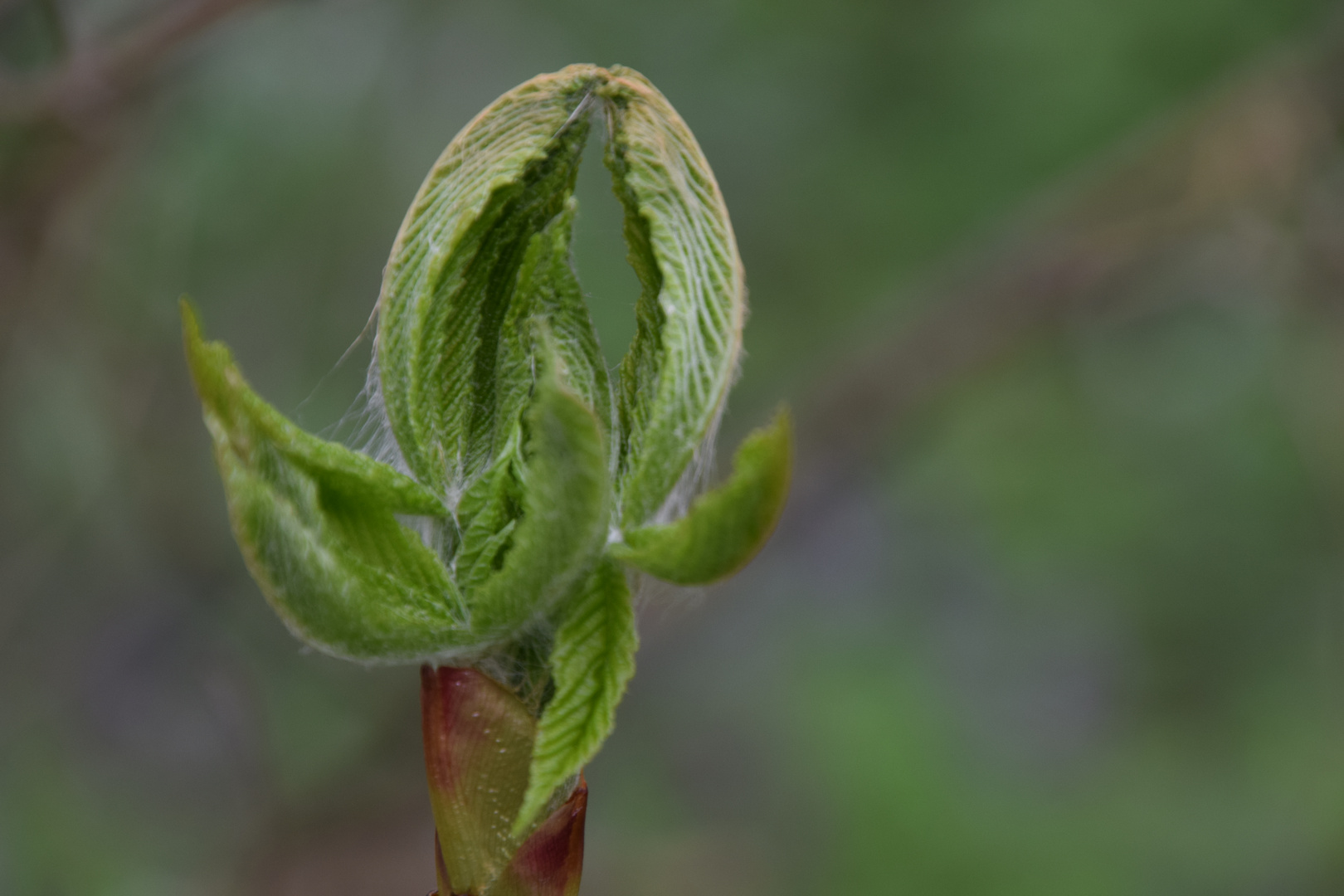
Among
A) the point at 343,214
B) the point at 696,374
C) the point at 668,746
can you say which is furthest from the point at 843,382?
the point at 696,374

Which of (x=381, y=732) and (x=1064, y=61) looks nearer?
(x=381, y=732)

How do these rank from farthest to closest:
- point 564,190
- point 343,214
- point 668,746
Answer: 1. point 668,746
2. point 343,214
3. point 564,190

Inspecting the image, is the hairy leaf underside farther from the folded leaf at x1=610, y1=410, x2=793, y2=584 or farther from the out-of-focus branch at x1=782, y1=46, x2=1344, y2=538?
the out-of-focus branch at x1=782, y1=46, x2=1344, y2=538

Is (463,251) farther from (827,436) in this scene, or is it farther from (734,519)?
(827,436)

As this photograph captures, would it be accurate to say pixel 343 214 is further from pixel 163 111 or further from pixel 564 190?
pixel 564 190

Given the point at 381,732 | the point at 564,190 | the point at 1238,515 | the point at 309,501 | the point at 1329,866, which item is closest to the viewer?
the point at 309,501

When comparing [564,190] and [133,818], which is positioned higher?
[564,190]

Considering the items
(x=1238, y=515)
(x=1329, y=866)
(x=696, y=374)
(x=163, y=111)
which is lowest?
(x=696, y=374)

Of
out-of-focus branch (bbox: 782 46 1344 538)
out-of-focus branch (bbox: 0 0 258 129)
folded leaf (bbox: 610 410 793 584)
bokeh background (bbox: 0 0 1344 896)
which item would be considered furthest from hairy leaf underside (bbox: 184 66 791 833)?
out-of-focus branch (bbox: 782 46 1344 538)
